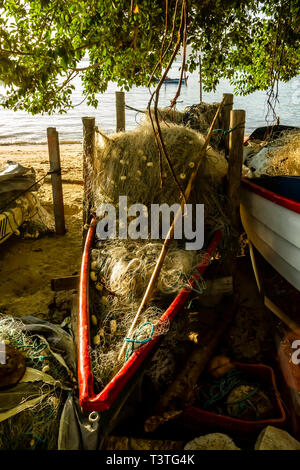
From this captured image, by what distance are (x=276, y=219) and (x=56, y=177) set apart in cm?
389

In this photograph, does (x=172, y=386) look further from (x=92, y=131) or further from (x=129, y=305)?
(x=92, y=131)

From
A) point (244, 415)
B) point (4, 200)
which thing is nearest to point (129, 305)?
point (244, 415)

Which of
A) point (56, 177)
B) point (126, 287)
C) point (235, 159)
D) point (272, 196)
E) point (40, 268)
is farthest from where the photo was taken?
point (56, 177)

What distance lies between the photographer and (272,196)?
3.99 m

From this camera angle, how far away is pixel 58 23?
5.11 m

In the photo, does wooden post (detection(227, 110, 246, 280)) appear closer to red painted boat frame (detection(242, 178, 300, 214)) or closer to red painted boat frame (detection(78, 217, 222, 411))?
red painted boat frame (detection(242, 178, 300, 214))

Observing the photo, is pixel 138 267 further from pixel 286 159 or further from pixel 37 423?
pixel 286 159

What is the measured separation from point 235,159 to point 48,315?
3087 millimetres

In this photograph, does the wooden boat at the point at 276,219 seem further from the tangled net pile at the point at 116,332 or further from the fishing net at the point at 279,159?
the tangled net pile at the point at 116,332

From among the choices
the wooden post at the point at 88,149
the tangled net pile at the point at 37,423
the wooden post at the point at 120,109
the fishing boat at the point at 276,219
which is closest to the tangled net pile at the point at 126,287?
the tangled net pile at the point at 37,423

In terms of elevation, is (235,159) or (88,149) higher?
(88,149)

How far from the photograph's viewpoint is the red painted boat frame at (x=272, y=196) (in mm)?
3537

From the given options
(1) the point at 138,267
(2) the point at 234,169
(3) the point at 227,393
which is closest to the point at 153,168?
(2) the point at 234,169

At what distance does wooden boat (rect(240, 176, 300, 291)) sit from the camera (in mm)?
3691
